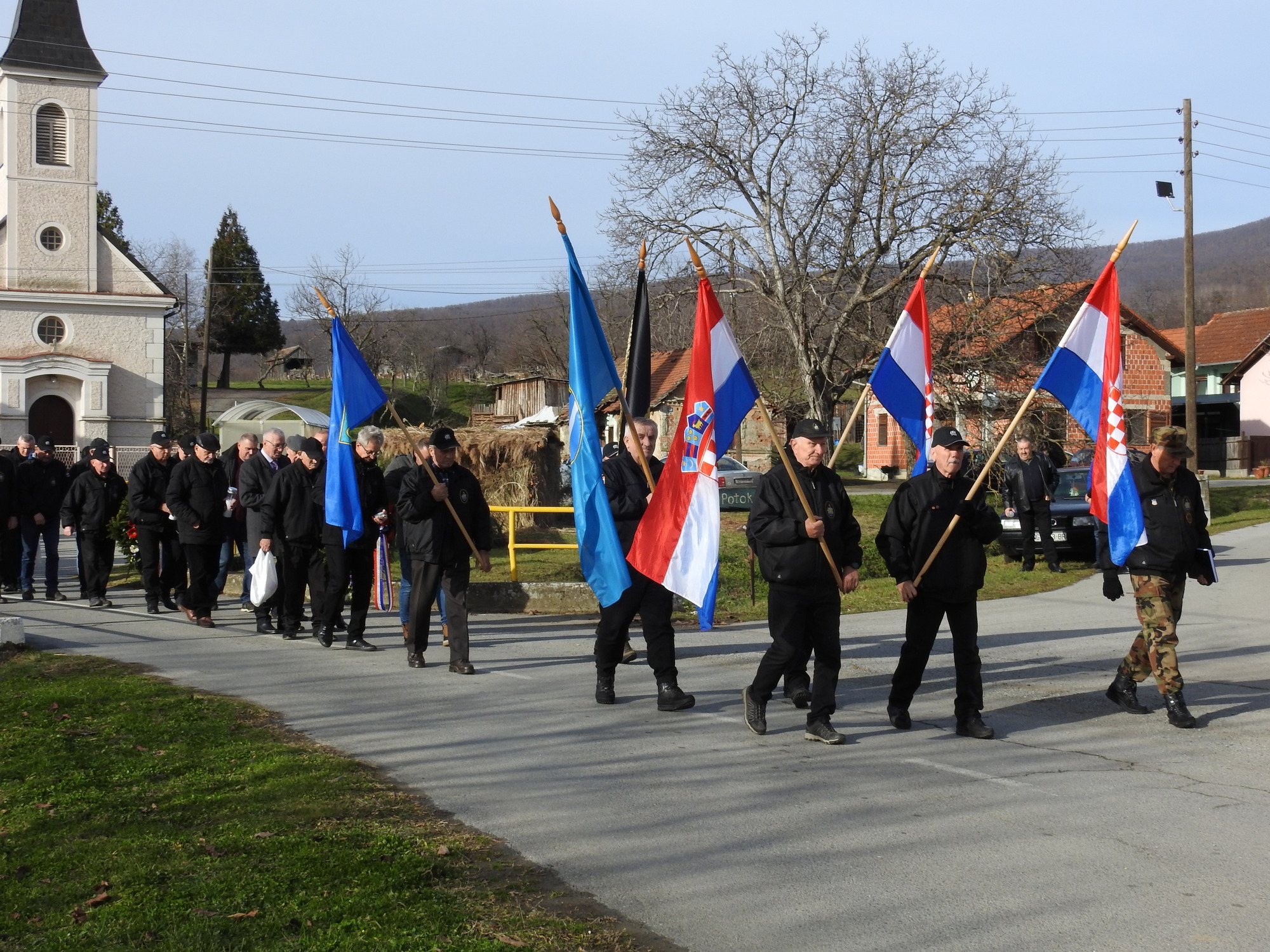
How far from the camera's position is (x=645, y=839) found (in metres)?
5.66

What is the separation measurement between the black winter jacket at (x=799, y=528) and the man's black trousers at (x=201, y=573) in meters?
7.29

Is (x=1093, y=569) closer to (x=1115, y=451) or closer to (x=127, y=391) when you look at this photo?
(x=1115, y=451)

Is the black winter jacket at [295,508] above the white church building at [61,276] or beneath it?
beneath

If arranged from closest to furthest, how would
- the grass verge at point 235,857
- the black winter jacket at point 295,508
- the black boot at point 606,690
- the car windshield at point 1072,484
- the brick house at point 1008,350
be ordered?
the grass verge at point 235,857, the black boot at point 606,690, the black winter jacket at point 295,508, the car windshield at point 1072,484, the brick house at point 1008,350

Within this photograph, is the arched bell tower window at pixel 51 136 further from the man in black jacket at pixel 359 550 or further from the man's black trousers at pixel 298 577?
the man in black jacket at pixel 359 550

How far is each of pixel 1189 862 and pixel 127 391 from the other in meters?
52.5

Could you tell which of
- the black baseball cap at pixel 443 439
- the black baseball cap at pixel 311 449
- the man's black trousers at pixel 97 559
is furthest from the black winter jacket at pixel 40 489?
the black baseball cap at pixel 443 439

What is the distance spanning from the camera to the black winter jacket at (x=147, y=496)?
45.0ft

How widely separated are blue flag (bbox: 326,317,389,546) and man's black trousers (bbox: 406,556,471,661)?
965mm

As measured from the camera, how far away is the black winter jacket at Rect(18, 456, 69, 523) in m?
15.2

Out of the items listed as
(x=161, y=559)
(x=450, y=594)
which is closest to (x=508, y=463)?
(x=161, y=559)

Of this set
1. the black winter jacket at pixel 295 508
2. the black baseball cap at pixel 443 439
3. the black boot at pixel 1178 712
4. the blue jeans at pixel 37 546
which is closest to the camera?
the black boot at pixel 1178 712

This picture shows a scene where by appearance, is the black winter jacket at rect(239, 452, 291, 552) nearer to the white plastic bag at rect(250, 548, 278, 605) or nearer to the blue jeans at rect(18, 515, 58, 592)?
the white plastic bag at rect(250, 548, 278, 605)

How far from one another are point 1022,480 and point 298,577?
34.1 ft
